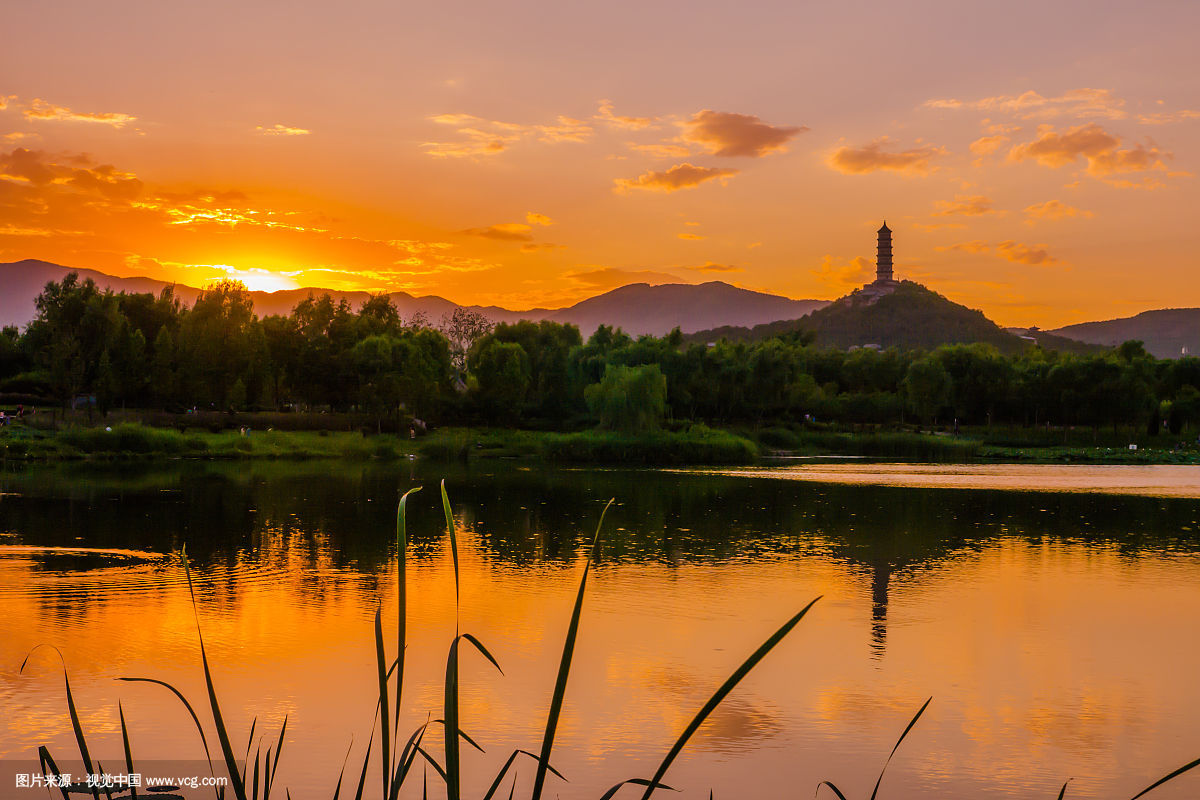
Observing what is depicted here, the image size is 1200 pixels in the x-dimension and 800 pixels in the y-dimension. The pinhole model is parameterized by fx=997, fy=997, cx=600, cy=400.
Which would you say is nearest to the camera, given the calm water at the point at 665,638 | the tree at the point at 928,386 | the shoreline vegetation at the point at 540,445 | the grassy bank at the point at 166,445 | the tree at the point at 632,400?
the calm water at the point at 665,638

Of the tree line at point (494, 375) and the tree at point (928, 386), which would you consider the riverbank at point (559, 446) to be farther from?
the tree at point (928, 386)

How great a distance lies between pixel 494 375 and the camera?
274 feet

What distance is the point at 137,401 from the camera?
7362 cm

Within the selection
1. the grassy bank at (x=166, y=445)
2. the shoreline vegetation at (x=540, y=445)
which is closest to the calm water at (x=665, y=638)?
the grassy bank at (x=166, y=445)

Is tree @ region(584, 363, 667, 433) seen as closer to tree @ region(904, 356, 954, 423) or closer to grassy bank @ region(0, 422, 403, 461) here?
grassy bank @ region(0, 422, 403, 461)

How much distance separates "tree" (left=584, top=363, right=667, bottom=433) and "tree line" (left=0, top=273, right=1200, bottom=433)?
0.09 metres

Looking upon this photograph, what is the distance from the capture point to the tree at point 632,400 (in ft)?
201

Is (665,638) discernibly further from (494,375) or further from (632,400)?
(494,375)

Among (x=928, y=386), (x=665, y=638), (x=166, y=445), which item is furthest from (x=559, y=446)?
(x=665, y=638)

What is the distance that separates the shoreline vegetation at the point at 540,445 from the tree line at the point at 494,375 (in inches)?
Answer: 90.4

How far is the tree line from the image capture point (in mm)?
65062

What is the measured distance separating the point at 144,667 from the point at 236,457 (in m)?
47.2

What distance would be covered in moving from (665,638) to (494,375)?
70106 millimetres

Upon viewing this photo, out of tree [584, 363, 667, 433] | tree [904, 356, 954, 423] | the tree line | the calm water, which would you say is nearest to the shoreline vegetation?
tree [584, 363, 667, 433]
